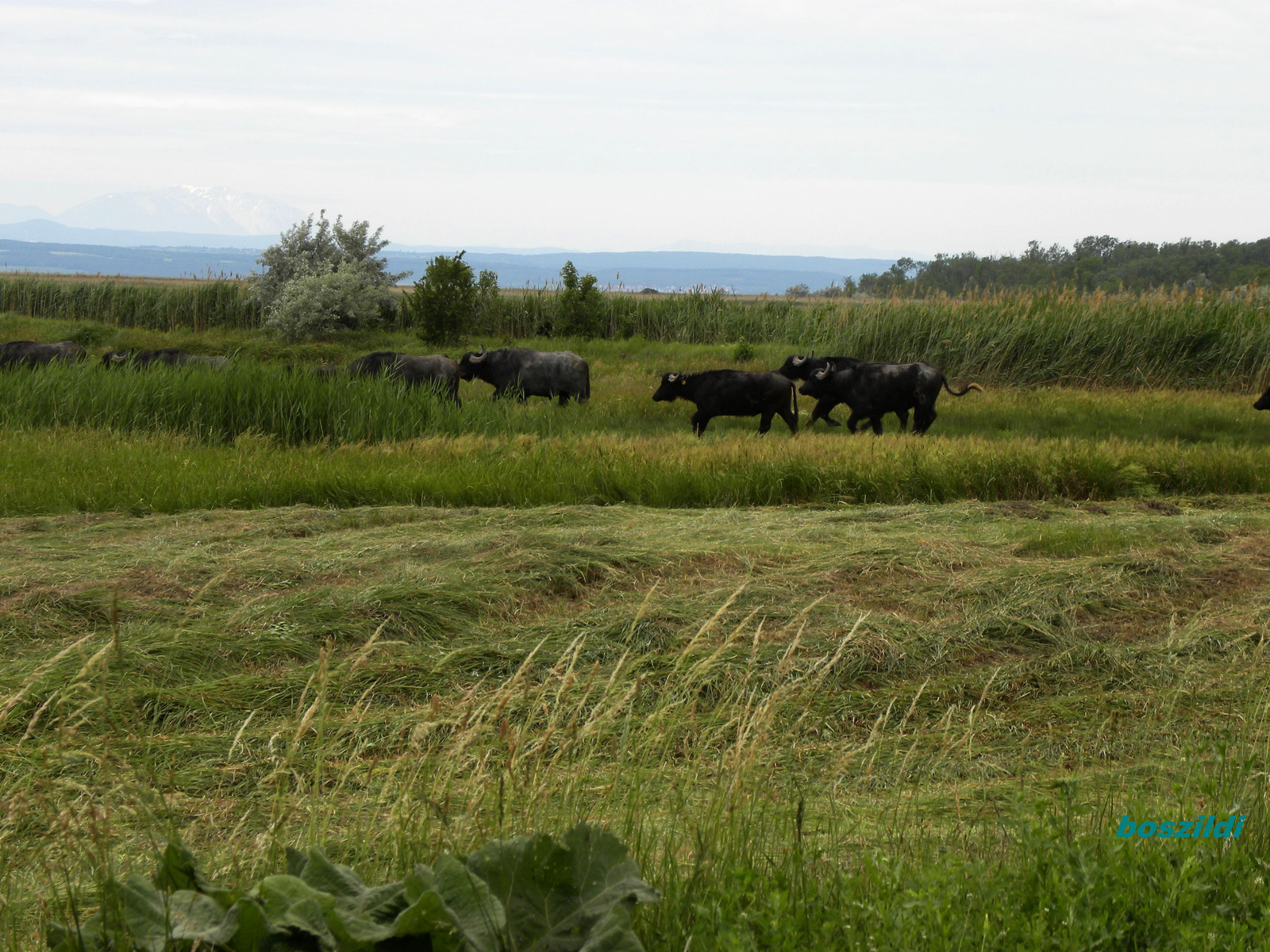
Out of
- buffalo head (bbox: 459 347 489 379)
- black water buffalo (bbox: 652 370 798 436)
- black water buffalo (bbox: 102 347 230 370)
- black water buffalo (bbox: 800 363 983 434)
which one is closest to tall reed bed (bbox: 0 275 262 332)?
black water buffalo (bbox: 102 347 230 370)

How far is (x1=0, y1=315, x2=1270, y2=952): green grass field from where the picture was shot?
2727mm

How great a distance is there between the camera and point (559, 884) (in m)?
2.37

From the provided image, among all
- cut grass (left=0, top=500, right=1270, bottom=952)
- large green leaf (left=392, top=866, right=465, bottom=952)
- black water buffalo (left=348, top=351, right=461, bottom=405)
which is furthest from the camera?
black water buffalo (left=348, top=351, right=461, bottom=405)

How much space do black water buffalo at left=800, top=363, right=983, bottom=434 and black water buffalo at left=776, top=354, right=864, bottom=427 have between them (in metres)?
0.11

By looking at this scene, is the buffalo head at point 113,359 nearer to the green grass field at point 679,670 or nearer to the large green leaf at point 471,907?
the green grass field at point 679,670

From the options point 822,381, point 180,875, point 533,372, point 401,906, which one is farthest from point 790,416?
→ point 180,875

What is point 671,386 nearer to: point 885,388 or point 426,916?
point 885,388

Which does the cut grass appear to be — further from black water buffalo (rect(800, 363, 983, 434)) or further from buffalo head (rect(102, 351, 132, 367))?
buffalo head (rect(102, 351, 132, 367))

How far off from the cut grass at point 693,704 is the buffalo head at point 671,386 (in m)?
7.35

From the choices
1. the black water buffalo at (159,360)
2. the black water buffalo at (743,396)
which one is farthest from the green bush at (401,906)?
the black water buffalo at (159,360)

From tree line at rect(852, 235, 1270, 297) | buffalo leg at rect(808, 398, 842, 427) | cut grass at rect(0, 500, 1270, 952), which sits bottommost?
cut grass at rect(0, 500, 1270, 952)

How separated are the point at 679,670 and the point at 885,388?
11.2m

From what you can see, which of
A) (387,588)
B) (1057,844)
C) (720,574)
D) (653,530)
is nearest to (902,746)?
(1057,844)

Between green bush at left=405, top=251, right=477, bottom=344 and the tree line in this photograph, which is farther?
the tree line
